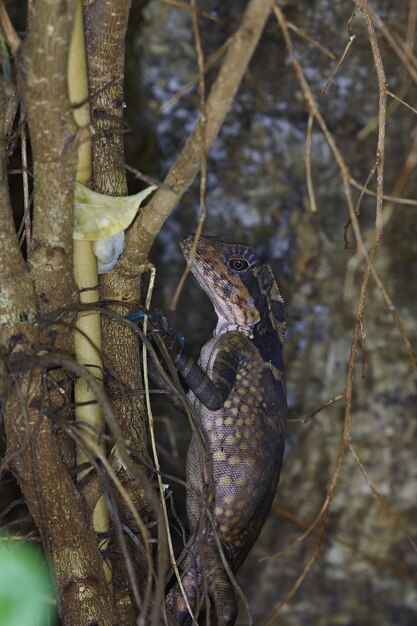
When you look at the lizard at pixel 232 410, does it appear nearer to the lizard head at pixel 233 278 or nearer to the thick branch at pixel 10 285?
the lizard head at pixel 233 278

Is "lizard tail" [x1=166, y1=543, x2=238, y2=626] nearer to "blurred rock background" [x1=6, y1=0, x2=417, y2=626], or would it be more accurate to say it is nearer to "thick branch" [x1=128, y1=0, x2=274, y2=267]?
"thick branch" [x1=128, y1=0, x2=274, y2=267]

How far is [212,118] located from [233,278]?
964 mm

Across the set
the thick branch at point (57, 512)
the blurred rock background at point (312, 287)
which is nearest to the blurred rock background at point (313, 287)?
the blurred rock background at point (312, 287)

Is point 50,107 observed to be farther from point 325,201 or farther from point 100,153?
point 325,201

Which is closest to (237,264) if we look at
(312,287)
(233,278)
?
(233,278)

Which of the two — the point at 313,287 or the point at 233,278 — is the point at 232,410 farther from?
the point at 313,287

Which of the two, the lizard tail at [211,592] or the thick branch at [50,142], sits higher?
the thick branch at [50,142]

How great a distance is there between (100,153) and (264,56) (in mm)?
1807

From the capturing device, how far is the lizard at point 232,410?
2.12 metres

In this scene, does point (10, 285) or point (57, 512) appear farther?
point (57, 512)

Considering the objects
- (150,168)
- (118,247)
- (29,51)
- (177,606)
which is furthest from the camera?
(150,168)

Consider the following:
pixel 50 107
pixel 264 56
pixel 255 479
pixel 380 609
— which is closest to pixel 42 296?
pixel 50 107

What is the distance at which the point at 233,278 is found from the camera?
7.33 ft

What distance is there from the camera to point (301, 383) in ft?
10.8
